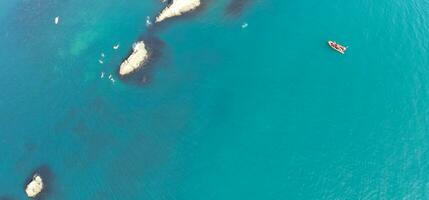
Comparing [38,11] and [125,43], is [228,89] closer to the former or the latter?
[125,43]

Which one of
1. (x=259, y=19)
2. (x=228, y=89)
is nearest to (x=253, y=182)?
(x=228, y=89)

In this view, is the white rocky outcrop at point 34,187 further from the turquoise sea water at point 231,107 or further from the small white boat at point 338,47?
the small white boat at point 338,47

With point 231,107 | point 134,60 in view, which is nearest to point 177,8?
point 134,60

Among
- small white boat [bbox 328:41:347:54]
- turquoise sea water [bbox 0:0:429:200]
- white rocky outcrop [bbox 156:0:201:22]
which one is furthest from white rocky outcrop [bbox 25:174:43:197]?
small white boat [bbox 328:41:347:54]

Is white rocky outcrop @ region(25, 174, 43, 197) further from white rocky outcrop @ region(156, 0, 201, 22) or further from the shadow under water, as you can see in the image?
the shadow under water

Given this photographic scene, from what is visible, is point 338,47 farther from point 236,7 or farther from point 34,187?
point 34,187
